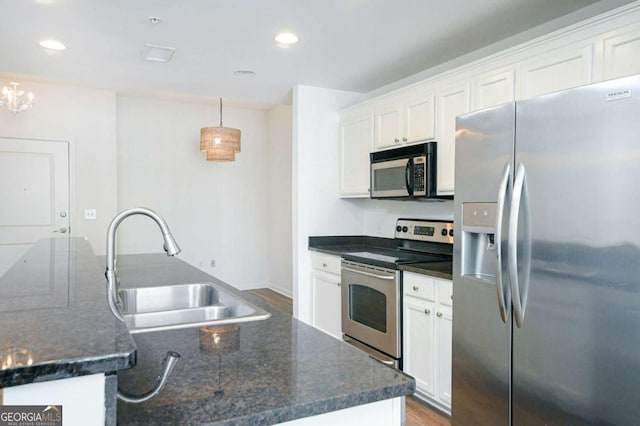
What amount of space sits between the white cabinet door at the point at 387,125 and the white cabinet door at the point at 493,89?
757 millimetres

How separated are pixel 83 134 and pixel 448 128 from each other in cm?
424

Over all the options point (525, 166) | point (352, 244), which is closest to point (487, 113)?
point (525, 166)

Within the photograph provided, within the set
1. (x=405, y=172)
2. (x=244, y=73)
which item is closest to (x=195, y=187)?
(x=244, y=73)

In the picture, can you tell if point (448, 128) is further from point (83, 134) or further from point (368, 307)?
point (83, 134)

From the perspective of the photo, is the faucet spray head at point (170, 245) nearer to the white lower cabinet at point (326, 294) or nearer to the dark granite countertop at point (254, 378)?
the dark granite countertop at point (254, 378)

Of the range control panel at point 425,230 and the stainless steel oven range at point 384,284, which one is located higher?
the range control panel at point 425,230

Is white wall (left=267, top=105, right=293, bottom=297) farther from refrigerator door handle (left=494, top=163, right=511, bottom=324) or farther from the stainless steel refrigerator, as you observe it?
refrigerator door handle (left=494, top=163, right=511, bottom=324)

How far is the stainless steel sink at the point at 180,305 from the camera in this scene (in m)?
1.69

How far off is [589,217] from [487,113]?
686 millimetres

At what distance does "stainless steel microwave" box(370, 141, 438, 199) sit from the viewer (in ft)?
10.0

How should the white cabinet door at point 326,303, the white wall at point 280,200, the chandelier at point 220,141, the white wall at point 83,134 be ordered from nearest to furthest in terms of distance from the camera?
the white cabinet door at point 326,303 < the chandelier at point 220,141 < the white wall at point 83,134 < the white wall at point 280,200

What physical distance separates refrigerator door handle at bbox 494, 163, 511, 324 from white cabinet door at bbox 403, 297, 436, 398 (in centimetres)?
74

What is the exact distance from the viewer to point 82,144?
16.9ft

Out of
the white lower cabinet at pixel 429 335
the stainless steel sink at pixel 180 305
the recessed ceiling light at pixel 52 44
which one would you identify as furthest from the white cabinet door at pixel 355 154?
the recessed ceiling light at pixel 52 44
